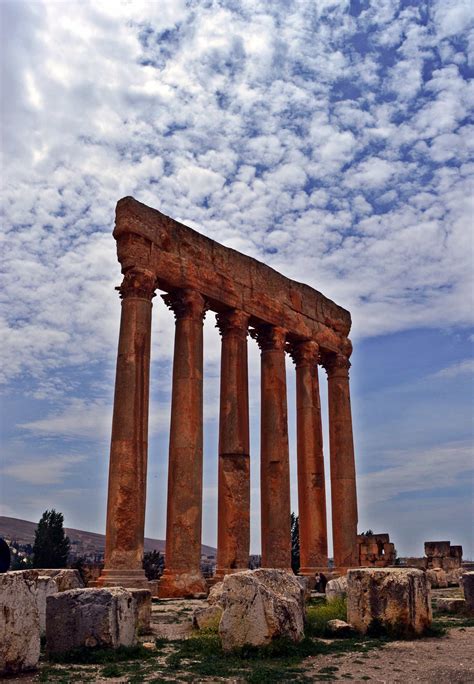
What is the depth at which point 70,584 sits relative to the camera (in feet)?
46.8

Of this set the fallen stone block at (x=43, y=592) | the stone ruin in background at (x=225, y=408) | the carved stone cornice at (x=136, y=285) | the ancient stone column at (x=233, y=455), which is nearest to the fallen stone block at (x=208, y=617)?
the fallen stone block at (x=43, y=592)

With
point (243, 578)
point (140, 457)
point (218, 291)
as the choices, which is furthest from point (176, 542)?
point (243, 578)

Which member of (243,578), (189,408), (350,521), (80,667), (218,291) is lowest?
(80,667)

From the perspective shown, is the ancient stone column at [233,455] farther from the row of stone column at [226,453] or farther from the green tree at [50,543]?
the green tree at [50,543]

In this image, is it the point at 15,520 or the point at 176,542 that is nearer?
the point at 176,542

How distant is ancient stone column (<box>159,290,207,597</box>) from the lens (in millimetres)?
19594

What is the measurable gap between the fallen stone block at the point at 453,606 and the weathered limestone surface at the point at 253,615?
6.92 meters

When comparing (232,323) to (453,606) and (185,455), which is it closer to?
(185,455)

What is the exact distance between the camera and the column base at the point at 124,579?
56.5ft

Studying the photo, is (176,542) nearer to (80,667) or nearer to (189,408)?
(189,408)

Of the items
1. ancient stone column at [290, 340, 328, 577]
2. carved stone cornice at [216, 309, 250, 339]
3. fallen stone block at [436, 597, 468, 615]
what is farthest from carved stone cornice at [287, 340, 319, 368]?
fallen stone block at [436, 597, 468, 615]

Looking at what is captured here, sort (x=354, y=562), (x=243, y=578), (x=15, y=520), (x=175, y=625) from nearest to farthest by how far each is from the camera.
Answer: (x=243, y=578) → (x=175, y=625) → (x=354, y=562) → (x=15, y=520)

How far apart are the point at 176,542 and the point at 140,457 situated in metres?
2.92

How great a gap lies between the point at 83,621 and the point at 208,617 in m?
3.14
